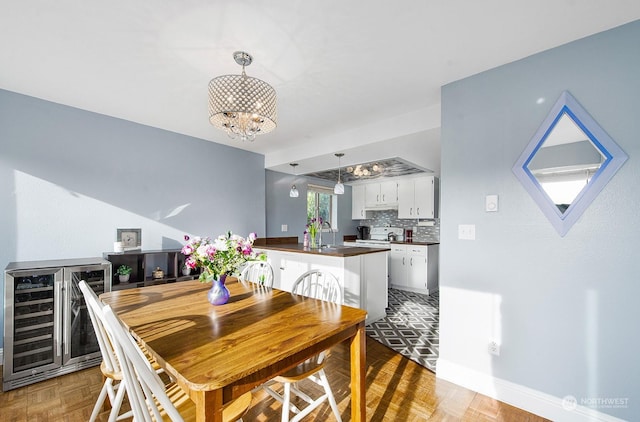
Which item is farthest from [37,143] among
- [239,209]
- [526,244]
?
[526,244]

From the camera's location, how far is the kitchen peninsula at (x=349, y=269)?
9.95ft

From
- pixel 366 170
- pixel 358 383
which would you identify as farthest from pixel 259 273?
pixel 366 170

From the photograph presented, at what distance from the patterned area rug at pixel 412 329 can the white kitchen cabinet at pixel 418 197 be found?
162 cm

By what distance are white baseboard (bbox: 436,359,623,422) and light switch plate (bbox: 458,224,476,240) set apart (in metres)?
0.99

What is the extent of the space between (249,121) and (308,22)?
0.67 m

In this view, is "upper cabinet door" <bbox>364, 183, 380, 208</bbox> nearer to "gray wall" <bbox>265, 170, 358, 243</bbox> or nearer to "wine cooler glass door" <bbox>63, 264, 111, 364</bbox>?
"gray wall" <bbox>265, 170, 358, 243</bbox>

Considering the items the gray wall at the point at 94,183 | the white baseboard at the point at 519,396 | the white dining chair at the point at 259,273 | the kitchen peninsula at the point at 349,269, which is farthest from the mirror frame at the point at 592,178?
the gray wall at the point at 94,183

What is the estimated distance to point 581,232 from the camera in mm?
1716

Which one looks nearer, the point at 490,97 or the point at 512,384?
the point at 512,384

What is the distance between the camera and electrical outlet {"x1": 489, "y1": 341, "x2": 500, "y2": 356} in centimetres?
197

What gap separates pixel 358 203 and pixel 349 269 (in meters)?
3.46

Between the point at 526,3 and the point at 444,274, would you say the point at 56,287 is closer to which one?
the point at 444,274

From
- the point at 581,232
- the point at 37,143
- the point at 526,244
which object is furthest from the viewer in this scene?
the point at 37,143

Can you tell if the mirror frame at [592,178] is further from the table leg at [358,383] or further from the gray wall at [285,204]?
the gray wall at [285,204]
